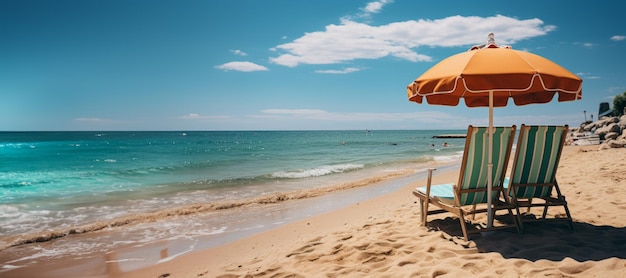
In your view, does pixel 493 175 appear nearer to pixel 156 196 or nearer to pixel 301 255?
pixel 301 255

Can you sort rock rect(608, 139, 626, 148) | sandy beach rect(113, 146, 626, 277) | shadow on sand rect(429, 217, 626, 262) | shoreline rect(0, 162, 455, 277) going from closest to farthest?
sandy beach rect(113, 146, 626, 277), shadow on sand rect(429, 217, 626, 262), shoreline rect(0, 162, 455, 277), rock rect(608, 139, 626, 148)

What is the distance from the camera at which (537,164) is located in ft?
14.1

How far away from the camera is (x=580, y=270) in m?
3.06

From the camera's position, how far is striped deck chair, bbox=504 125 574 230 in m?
4.20

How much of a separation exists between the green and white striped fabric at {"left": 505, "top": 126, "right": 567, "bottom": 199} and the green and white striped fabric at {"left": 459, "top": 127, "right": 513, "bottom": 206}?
16 centimetres

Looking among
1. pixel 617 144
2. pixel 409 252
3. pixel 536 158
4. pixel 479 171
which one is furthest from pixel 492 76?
pixel 617 144

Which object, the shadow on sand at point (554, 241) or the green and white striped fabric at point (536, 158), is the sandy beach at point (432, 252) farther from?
the green and white striped fabric at point (536, 158)

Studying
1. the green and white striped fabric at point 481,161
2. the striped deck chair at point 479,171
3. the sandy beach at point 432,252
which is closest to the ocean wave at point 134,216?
the sandy beach at point 432,252

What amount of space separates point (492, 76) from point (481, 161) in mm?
1197

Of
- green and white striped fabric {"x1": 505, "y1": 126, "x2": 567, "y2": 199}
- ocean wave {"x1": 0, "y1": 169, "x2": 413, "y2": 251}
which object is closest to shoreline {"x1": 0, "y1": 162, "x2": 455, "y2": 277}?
ocean wave {"x1": 0, "y1": 169, "x2": 413, "y2": 251}

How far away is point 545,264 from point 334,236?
259 cm

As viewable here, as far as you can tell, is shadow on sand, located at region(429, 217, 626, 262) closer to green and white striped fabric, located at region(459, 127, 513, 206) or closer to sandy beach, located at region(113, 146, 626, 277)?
sandy beach, located at region(113, 146, 626, 277)

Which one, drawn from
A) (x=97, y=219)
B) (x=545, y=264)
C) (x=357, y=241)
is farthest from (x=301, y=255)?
(x=97, y=219)

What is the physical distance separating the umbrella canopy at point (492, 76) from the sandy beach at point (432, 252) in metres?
0.72
